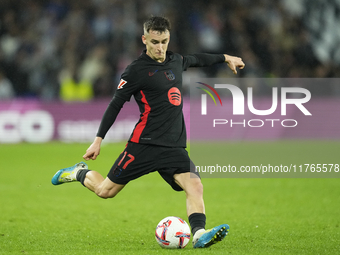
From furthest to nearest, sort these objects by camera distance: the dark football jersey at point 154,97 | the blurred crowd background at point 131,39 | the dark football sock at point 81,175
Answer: the blurred crowd background at point 131,39 < the dark football sock at point 81,175 < the dark football jersey at point 154,97

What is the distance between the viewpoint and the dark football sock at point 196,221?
5085mm

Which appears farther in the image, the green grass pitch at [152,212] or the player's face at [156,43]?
the green grass pitch at [152,212]

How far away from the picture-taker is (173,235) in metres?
5.10

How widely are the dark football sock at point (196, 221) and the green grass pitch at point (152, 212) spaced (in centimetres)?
22

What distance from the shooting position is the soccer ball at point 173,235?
201 inches

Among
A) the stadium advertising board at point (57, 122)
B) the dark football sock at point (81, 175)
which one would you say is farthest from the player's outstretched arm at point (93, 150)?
the stadium advertising board at point (57, 122)

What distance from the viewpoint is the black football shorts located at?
17.2ft

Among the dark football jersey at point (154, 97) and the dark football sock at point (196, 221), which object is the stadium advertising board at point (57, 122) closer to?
the dark football jersey at point (154, 97)

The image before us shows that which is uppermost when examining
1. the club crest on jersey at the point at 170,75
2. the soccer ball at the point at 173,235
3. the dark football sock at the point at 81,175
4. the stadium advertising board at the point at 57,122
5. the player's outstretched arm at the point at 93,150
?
the club crest on jersey at the point at 170,75

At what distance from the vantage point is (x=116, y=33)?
1884cm

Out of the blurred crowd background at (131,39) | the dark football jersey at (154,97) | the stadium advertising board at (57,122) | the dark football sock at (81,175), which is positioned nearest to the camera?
the dark football jersey at (154,97)

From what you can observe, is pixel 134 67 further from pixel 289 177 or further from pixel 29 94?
pixel 29 94

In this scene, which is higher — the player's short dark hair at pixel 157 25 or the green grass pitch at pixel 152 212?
the player's short dark hair at pixel 157 25

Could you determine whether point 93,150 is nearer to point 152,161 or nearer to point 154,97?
point 152,161
